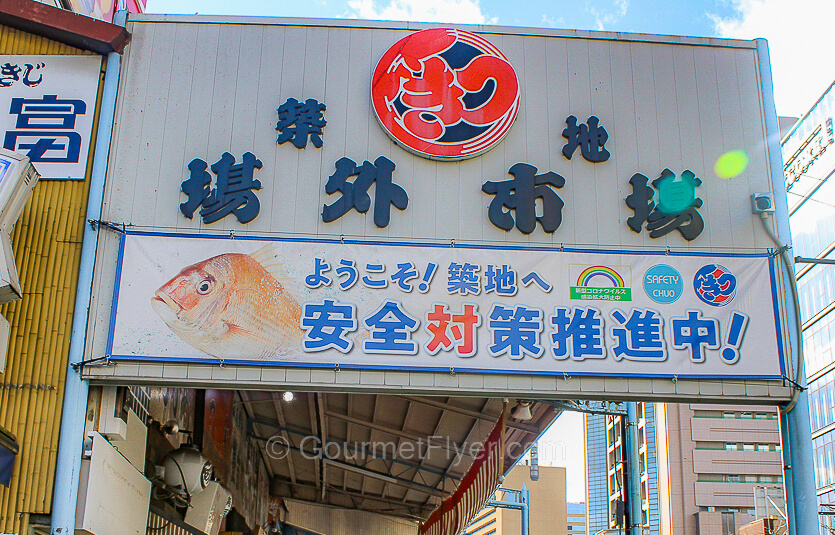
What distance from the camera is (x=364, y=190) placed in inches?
360

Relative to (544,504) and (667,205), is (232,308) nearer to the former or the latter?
(667,205)

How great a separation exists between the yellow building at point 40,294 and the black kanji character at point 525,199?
4648 millimetres

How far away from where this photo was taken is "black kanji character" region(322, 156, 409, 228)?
903cm

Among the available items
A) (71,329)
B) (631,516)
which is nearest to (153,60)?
(71,329)

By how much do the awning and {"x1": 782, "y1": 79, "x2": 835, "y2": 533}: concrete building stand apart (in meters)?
42.0

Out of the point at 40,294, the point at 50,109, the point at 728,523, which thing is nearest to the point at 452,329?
the point at 40,294

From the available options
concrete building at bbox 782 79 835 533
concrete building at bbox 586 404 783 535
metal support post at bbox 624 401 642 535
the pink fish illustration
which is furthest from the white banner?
concrete building at bbox 586 404 783 535

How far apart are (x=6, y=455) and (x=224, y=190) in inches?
138

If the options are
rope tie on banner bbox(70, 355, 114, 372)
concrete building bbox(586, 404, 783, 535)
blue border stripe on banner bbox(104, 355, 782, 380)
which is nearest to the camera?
rope tie on banner bbox(70, 355, 114, 372)

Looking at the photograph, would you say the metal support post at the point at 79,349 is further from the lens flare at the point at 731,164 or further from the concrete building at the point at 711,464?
the concrete building at the point at 711,464

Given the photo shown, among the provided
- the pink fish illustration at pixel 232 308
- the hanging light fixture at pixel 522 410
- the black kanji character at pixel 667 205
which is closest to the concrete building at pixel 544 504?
the hanging light fixture at pixel 522 410

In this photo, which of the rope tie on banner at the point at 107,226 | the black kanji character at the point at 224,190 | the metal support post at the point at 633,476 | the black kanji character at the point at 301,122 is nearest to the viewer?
the rope tie on banner at the point at 107,226

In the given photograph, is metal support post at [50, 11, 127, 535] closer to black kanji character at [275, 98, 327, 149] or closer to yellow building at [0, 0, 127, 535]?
yellow building at [0, 0, 127, 535]

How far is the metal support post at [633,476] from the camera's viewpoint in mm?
12320
